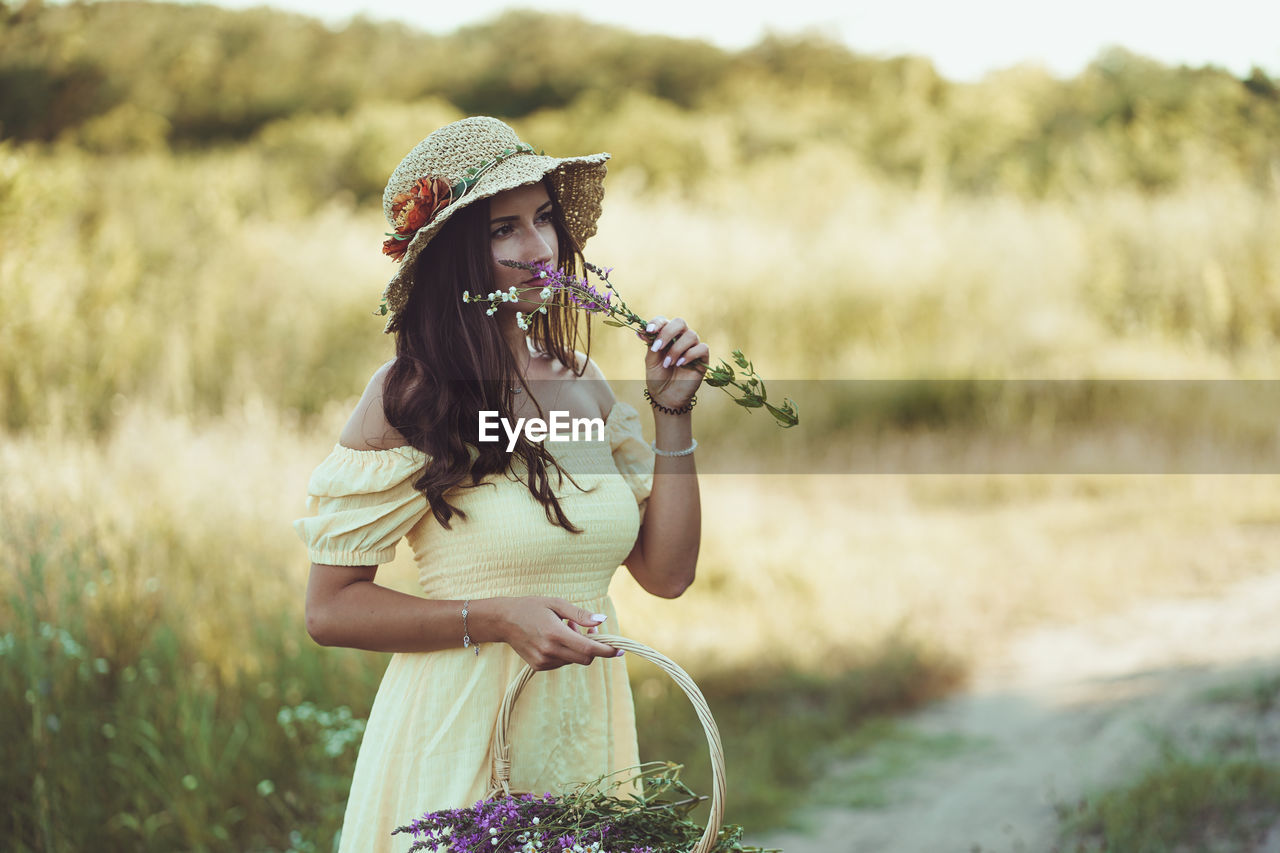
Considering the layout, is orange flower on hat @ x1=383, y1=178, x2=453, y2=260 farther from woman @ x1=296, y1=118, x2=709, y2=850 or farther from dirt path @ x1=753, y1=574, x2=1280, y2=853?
dirt path @ x1=753, y1=574, x2=1280, y2=853

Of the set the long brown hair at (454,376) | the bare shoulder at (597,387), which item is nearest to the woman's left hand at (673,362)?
the long brown hair at (454,376)

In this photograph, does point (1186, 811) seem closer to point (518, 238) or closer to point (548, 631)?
point (548, 631)

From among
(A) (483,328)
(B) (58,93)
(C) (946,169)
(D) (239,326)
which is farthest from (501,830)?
(C) (946,169)

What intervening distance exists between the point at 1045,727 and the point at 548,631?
3685 millimetres

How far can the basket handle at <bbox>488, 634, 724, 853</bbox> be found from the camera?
1.53 m

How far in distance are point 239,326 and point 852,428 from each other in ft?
15.4

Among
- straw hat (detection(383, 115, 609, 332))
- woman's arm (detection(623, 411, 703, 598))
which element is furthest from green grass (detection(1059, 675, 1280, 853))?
straw hat (detection(383, 115, 609, 332))

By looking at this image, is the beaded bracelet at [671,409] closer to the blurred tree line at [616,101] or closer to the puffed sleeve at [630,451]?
the puffed sleeve at [630,451]

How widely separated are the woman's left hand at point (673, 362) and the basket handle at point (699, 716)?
0.45m

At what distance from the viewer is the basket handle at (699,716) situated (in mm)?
1529

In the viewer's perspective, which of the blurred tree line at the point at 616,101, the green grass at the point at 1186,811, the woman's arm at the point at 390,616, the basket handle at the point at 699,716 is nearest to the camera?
the basket handle at the point at 699,716

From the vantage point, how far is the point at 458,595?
6.26 ft

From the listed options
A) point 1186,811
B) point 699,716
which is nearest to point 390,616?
point 699,716


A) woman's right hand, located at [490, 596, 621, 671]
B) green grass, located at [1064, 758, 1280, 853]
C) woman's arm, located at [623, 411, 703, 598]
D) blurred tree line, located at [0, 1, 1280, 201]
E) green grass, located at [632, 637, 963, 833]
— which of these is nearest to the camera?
woman's right hand, located at [490, 596, 621, 671]
